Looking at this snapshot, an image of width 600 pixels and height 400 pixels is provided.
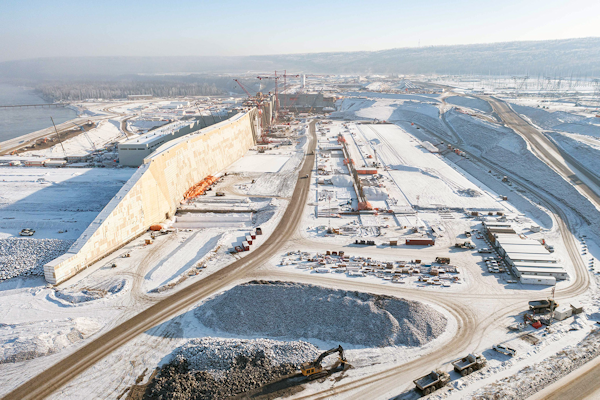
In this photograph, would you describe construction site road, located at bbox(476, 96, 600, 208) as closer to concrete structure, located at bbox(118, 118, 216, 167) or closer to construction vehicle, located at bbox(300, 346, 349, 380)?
construction vehicle, located at bbox(300, 346, 349, 380)

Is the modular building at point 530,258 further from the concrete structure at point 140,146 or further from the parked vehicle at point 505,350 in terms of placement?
the concrete structure at point 140,146

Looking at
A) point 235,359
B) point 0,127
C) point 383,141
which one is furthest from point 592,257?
point 0,127

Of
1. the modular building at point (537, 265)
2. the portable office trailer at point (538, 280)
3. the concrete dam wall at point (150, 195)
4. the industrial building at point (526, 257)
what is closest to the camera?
the portable office trailer at point (538, 280)

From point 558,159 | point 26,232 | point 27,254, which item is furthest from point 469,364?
point 558,159

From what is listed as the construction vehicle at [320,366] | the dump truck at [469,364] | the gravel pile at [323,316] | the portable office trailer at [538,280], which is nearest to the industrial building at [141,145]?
the gravel pile at [323,316]

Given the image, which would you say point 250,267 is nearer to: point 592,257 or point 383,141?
point 592,257

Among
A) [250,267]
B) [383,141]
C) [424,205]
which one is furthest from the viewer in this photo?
[383,141]
